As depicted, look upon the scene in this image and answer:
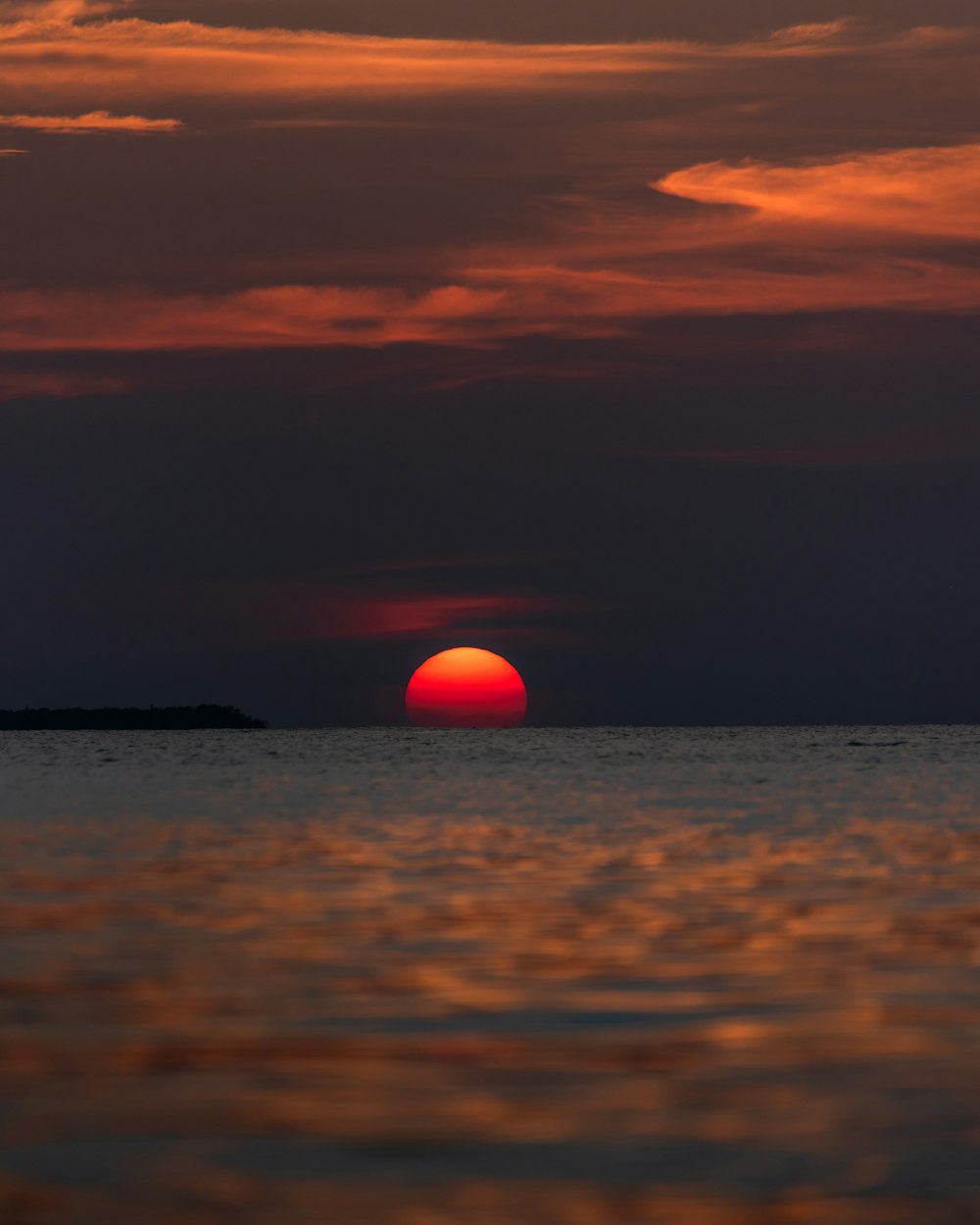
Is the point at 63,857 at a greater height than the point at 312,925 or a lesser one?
lesser

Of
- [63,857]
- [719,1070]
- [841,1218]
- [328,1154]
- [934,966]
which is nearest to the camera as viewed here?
[841,1218]

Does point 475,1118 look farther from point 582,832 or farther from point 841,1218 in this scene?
point 582,832

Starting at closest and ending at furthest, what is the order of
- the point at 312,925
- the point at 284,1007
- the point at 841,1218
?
the point at 841,1218
the point at 284,1007
the point at 312,925

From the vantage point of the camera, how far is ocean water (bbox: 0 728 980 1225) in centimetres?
1168

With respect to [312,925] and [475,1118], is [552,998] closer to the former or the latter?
[475,1118]

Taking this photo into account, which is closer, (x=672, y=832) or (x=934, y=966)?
(x=934, y=966)

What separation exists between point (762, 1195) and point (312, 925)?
44.8 feet

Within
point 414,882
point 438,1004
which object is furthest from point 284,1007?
point 414,882

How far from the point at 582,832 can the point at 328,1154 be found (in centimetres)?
2921

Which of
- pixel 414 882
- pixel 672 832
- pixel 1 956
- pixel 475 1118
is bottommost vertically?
pixel 672 832

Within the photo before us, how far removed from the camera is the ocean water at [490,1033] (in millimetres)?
11680

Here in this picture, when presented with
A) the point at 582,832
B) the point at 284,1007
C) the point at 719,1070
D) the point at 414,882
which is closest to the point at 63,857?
the point at 414,882

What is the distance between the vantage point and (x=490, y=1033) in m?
16.8

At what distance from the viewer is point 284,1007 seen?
1822 cm
